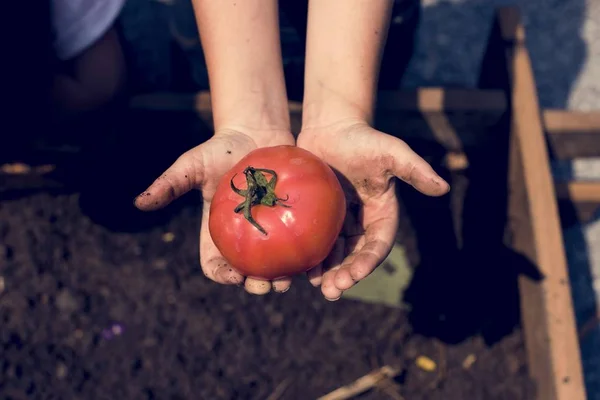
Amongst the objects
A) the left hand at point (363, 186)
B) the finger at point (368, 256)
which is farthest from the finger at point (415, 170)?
the finger at point (368, 256)

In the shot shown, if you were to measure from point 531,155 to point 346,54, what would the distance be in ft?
2.95

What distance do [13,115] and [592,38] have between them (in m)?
3.21

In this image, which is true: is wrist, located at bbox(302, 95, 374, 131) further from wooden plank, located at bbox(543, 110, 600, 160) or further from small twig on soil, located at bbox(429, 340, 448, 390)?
small twig on soil, located at bbox(429, 340, 448, 390)

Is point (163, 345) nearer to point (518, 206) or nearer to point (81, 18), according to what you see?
point (81, 18)

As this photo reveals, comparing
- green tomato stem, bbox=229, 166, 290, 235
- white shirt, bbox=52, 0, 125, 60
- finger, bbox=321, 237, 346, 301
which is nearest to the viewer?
green tomato stem, bbox=229, 166, 290, 235

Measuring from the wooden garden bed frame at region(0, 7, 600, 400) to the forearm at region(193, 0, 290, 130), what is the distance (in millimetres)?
454

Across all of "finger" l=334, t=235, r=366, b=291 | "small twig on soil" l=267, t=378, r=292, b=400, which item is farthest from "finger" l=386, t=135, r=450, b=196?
"small twig on soil" l=267, t=378, r=292, b=400

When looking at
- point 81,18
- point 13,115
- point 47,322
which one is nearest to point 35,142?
point 13,115

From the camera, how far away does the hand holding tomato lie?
5.57 feet

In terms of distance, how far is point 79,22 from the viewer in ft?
7.39

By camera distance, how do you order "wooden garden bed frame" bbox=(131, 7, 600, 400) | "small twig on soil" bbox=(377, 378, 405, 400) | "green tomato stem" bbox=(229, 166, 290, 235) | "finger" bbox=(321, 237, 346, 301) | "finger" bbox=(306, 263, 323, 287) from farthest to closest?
"small twig on soil" bbox=(377, 378, 405, 400)
"wooden garden bed frame" bbox=(131, 7, 600, 400)
"finger" bbox=(306, 263, 323, 287)
"finger" bbox=(321, 237, 346, 301)
"green tomato stem" bbox=(229, 166, 290, 235)

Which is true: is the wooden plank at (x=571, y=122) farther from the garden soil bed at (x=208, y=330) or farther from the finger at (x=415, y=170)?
the finger at (x=415, y=170)

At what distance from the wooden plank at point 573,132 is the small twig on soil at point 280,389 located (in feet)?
5.41

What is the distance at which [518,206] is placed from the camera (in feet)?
7.44
